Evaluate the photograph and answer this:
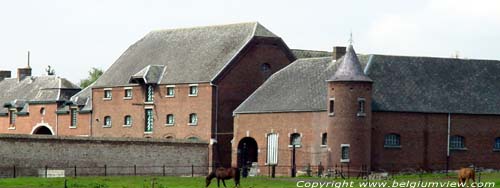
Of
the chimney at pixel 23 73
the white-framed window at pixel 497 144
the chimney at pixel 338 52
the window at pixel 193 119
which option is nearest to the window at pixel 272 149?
the chimney at pixel 338 52

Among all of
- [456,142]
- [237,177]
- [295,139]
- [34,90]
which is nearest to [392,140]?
[456,142]

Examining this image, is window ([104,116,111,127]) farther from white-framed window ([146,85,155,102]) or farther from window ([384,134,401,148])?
window ([384,134,401,148])

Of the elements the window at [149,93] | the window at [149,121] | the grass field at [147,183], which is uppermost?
the window at [149,93]

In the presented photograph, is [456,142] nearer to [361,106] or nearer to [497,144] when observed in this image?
[497,144]

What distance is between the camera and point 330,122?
86.6 m

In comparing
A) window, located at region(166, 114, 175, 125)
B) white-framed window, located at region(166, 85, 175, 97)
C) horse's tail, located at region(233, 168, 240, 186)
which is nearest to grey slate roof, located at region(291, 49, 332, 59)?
white-framed window, located at region(166, 85, 175, 97)

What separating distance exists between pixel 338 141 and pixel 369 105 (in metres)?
2.44

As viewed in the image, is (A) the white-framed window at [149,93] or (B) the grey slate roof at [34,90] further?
(B) the grey slate roof at [34,90]

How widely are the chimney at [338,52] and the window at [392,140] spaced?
622 cm

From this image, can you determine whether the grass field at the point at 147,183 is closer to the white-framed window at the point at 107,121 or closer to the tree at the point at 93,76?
the white-framed window at the point at 107,121

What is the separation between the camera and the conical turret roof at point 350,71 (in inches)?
3391

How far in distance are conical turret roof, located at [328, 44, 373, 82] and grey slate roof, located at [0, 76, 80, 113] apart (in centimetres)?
3063

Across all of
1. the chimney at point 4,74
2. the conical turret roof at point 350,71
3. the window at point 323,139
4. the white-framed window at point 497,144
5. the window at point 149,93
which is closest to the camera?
the conical turret roof at point 350,71

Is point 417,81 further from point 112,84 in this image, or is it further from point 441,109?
point 112,84
